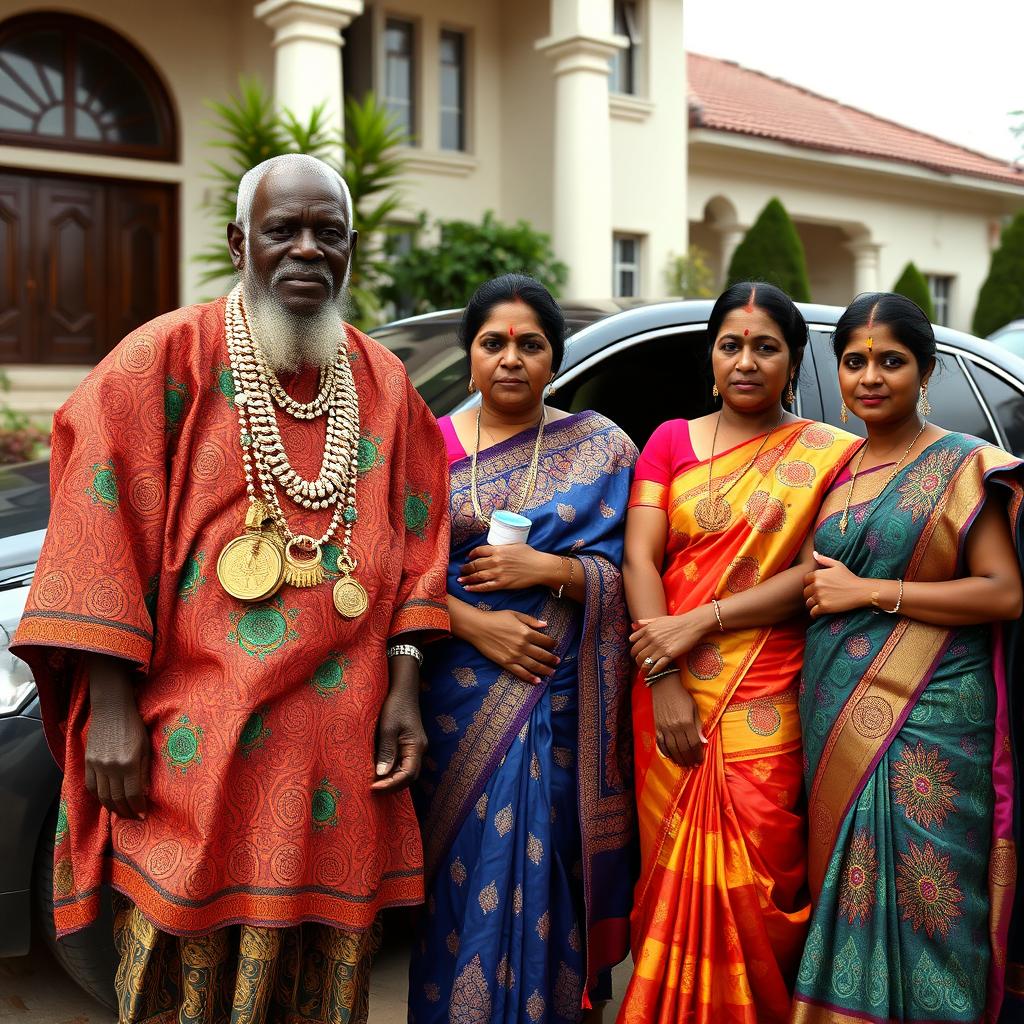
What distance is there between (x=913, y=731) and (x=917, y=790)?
12cm

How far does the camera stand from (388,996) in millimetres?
3471

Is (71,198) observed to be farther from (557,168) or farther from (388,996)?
(388,996)

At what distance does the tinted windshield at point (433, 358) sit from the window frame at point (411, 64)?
28.5 feet

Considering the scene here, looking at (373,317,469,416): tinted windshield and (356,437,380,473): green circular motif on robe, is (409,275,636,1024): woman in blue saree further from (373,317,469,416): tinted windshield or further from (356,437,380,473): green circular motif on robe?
(373,317,469,416): tinted windshield

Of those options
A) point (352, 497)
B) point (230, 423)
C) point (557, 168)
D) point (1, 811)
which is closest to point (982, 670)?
point (352, 497)

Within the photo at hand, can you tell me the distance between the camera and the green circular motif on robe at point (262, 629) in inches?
89.1

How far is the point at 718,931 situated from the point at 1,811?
5.44 ft

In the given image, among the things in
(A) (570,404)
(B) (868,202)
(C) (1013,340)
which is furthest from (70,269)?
(B) (868,202)

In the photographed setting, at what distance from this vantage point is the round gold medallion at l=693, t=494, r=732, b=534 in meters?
2.87

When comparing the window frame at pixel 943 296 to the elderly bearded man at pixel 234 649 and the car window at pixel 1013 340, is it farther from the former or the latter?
the elderly bearded man at pixel 234 649

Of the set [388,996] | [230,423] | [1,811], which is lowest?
[388,996]

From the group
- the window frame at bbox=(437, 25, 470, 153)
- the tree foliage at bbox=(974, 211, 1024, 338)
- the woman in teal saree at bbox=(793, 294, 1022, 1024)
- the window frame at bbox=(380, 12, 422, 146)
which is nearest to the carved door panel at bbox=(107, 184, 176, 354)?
the window frame at bbox=(380, 12, 422, 146)

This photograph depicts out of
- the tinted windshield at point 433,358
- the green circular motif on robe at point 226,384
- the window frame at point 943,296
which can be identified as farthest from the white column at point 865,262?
the green circular motif on robe at point 226,384

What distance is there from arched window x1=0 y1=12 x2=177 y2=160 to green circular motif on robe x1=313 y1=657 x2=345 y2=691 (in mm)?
10032
